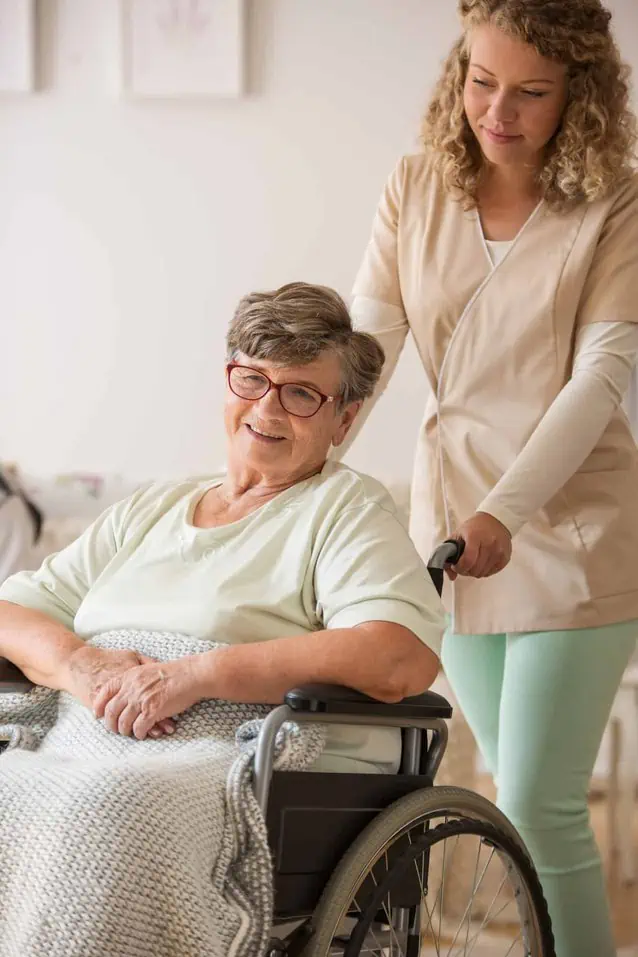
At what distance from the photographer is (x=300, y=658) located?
4.71 ft

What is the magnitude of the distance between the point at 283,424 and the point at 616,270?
0.62 meters

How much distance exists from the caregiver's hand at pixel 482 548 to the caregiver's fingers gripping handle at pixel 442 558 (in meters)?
0.01

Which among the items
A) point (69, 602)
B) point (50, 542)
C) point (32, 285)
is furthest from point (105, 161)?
point (69, 602)

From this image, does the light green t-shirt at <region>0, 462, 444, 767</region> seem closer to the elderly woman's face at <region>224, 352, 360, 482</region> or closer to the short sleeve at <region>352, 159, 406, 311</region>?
the elderly woman's face at <region>224, 352, 360, 482</region>

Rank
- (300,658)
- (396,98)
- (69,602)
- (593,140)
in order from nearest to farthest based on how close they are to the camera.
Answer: (300,658)
(69,602)
(593,140)
(396,98)

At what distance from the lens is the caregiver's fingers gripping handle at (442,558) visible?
1.63 metres

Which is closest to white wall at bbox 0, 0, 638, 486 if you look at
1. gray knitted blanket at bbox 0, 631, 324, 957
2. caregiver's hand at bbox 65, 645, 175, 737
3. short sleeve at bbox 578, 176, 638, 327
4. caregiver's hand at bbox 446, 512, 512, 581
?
short sleeve at bbox 578, 176, 638, 327

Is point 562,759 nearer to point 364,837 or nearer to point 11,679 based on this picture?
point 364,837

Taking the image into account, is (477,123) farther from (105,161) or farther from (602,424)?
(105,161)

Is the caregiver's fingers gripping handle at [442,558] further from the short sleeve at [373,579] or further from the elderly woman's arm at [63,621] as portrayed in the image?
the elderly woman's arm at [63,621]

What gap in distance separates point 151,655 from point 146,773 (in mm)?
291

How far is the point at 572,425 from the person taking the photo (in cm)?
181

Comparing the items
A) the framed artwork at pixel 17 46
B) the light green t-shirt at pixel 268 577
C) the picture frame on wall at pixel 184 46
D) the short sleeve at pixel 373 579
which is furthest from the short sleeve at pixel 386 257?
the framed artwork at pixel 17 46

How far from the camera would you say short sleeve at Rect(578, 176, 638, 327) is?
6.15 feet
